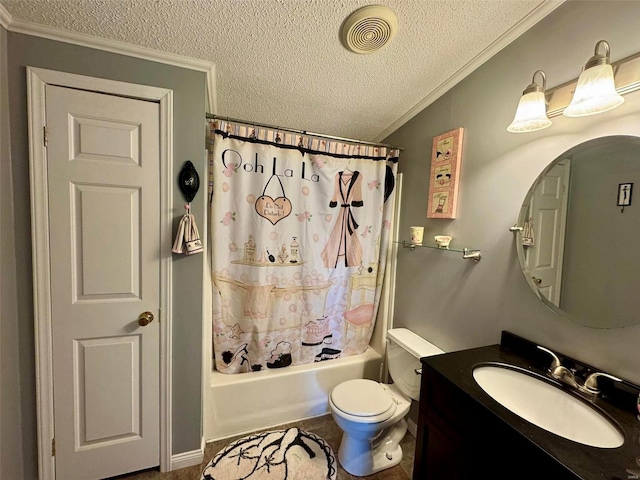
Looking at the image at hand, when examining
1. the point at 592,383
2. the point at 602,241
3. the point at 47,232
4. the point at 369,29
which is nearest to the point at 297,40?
the point at 369,29

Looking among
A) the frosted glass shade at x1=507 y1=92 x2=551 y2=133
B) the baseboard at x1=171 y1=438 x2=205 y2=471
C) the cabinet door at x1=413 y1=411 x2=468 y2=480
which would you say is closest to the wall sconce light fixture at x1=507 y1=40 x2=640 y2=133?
the frosted glass shade at x1=507 y1=92 x2=551 y2=133

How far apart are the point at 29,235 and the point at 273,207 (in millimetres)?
1167

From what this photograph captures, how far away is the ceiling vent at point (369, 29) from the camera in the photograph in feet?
3.81

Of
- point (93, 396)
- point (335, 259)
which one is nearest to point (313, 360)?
point (335, 259)

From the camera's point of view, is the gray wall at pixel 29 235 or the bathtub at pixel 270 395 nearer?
the gray wall at pixel 29 235

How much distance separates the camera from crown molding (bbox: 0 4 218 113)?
1.10 metres

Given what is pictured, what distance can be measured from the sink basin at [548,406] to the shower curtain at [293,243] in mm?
1057

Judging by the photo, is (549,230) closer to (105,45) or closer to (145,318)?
(145,318)

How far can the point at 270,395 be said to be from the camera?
1.83m

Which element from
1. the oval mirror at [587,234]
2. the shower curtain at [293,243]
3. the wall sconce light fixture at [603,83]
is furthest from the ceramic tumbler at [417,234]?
the wall sconce light fixture at [603,83]

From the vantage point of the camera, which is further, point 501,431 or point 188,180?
point 188,180

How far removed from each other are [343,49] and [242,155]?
0.81 m

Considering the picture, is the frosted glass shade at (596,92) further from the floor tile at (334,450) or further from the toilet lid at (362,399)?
the floor tile at (334,450)

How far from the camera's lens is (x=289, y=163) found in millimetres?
1792
